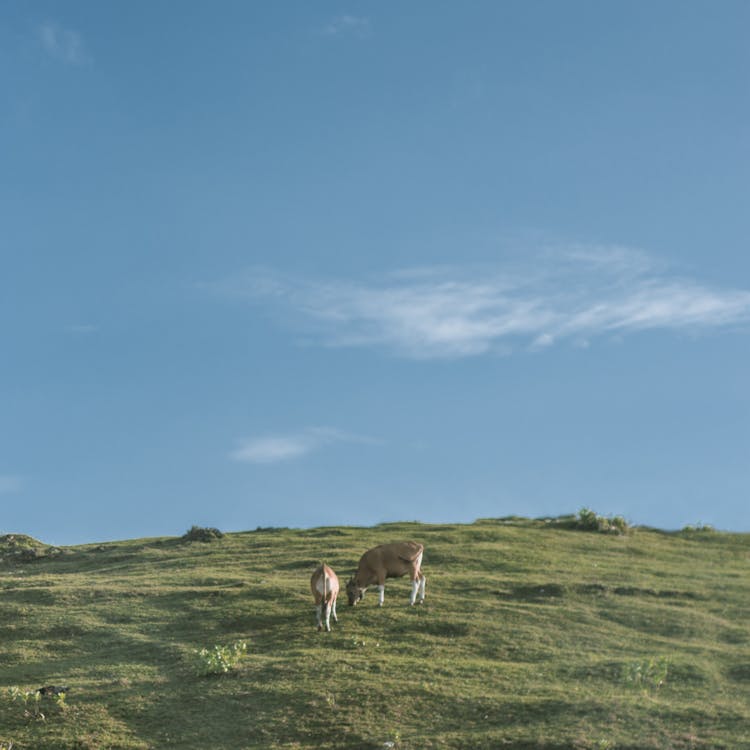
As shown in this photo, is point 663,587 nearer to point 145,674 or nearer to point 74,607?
point 145,674

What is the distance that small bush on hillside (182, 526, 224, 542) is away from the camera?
43344 mm

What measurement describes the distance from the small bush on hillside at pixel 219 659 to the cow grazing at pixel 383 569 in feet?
16.1

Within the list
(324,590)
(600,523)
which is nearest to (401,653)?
(324,590)

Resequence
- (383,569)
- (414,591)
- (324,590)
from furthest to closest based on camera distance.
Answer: (383,569)
(414,591)
(324,590)

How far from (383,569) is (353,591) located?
1083 mm

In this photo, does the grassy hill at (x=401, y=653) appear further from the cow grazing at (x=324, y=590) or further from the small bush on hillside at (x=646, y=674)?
the cow grazing at (x=324, y=590)

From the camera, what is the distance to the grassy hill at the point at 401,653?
65.5 ft

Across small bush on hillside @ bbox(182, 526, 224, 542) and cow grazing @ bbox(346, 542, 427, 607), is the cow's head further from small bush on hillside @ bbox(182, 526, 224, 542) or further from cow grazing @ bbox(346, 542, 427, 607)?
small bush on hillside @ bbox(182, 526, 224, 542)

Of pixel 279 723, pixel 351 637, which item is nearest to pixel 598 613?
pixel 351 637

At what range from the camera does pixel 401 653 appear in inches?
950

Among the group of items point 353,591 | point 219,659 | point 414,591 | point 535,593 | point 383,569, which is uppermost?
point 383,569

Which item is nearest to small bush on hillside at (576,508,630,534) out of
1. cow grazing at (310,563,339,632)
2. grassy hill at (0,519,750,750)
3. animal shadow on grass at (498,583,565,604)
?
grassy hill at (0,519,750,750)

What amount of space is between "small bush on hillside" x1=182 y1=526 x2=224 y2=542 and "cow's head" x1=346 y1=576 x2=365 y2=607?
1623 centimetres

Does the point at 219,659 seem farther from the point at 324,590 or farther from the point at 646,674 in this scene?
the point at 646,674
